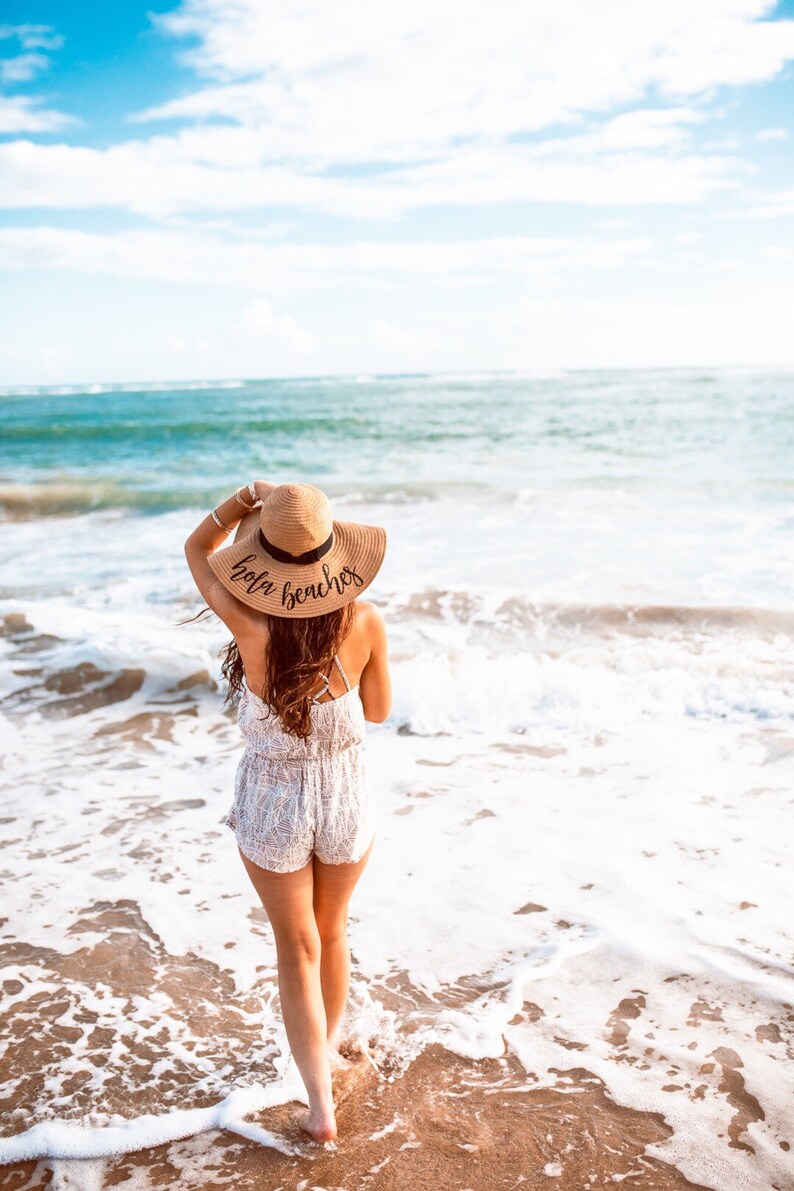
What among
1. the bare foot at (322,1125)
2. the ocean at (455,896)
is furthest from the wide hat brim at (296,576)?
the ocean at (455,896)

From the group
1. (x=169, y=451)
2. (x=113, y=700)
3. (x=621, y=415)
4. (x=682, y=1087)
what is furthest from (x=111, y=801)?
(x=621, y=415)

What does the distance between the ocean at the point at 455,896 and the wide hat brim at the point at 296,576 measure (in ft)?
5.41

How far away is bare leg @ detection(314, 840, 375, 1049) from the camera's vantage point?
2.53 meters

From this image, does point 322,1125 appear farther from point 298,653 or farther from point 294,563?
Result: point 294,563

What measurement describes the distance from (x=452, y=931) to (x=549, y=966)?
0.45 meters

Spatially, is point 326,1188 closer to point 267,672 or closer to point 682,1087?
point 682,1087

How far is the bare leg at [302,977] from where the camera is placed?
8.11ft

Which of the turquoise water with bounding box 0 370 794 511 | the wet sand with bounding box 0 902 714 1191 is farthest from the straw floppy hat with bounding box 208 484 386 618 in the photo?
the turquoise water with bounding box 0 370 794 511

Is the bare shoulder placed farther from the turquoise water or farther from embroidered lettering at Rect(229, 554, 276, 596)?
the turquoise water

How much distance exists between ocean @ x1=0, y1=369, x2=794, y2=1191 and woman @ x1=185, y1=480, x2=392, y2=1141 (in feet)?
1.67

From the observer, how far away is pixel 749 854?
13.4ft

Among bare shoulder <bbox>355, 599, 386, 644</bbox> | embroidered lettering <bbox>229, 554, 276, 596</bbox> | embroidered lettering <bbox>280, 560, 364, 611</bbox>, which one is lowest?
bare shoulder <bbox>355, 599, 386, 644</bbox>

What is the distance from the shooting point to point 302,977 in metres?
2.50

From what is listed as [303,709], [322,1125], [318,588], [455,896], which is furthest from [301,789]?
[455,896]
